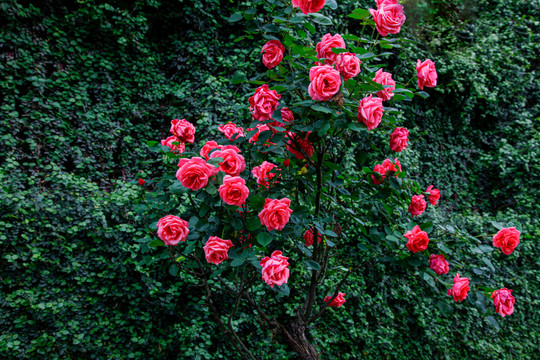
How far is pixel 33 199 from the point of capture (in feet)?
8.81

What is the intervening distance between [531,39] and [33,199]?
26.6 ft

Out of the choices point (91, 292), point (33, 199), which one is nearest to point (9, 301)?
point (91, 292)

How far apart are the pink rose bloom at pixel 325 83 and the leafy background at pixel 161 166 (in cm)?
46

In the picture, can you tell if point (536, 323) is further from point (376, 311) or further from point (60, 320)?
point (60, 320)

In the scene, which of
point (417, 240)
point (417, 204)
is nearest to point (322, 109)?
point (417, 240)

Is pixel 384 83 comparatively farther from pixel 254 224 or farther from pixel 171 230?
pixel 171 230

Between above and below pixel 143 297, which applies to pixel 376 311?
below

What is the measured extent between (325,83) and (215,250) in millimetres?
822

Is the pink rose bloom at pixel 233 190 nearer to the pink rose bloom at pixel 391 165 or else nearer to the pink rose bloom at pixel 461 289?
the pink rose bloom at pixel 391 165

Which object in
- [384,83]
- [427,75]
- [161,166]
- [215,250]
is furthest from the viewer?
[161,166]

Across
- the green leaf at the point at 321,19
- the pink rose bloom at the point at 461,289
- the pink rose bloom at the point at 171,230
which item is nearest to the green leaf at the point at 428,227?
the pink rose bloom at the point at 461,289

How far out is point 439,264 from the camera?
1.82 metres

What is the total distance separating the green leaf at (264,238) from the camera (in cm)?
147

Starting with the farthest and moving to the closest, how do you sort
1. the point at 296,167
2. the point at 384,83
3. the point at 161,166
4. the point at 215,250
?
the point at 161,166, the point at 296,167, the point at 384,83, the point at 215,250
